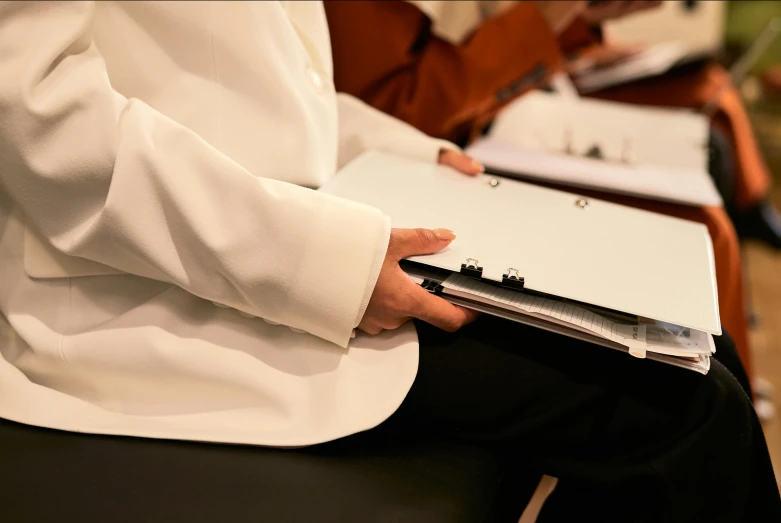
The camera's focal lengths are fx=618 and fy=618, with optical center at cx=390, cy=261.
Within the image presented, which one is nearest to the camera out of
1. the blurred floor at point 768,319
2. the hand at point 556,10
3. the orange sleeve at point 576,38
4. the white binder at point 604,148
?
the white binder at point 604,148

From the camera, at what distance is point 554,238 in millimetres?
620

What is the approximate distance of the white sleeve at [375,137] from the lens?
839 millimetres

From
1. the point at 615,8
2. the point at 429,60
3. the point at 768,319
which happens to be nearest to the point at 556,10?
the point at 429,60

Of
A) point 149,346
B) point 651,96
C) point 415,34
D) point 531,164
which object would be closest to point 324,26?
point 415,34

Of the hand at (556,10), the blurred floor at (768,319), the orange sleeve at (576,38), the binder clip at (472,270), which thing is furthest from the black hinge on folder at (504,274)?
the orange sleeve at (576,38)

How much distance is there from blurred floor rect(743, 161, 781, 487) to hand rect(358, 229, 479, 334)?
0.88 m

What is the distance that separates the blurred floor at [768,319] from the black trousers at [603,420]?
0.68 m

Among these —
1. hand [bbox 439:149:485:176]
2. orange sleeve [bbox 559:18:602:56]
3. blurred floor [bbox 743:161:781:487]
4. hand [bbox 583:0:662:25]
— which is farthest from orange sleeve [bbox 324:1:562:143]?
blurred floor [bbox 743:161:781:487]

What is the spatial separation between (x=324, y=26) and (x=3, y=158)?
431 millimetres

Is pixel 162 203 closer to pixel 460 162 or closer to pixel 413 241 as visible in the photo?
pixel 413 241

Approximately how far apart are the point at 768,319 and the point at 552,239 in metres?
1.28

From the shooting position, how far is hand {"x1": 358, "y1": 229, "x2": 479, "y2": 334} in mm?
543

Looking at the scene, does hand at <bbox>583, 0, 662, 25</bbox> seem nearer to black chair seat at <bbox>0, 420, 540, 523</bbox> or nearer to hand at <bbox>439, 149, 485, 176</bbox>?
hand at <bbox>439, 149, 485, 176</bbox>

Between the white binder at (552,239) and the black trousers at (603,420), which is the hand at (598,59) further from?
the black trousers at (603,420)
